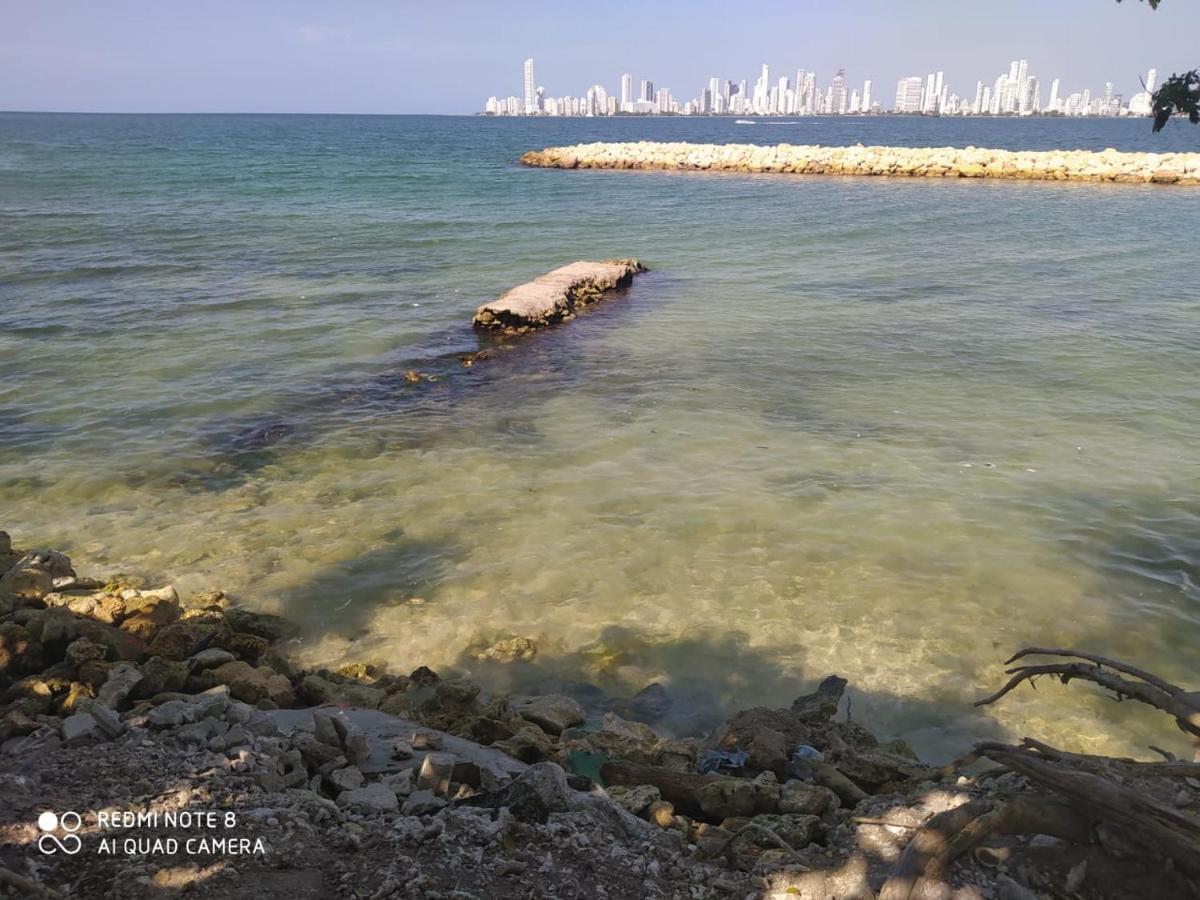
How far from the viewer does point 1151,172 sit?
126ft

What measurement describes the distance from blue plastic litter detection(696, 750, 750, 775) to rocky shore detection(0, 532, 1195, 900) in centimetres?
1

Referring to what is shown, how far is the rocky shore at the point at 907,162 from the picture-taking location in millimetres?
39250

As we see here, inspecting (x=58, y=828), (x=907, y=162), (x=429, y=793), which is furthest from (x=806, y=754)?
(x=907, y=162)

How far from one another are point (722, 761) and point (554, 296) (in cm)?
1185

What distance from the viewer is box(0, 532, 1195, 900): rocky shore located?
9.04ft

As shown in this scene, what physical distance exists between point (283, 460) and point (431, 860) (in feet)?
21.9

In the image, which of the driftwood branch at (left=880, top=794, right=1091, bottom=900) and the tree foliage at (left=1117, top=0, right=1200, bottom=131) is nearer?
the driftwood branch at (left=880, top=794, right=1091, bottom=900)

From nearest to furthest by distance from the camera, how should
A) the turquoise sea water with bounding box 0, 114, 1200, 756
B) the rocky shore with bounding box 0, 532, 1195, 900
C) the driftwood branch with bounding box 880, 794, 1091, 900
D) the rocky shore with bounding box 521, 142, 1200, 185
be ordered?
the driftwood branch with bounding box 880, 794, 1091, 900 < the rocky shore with bounding box 0, 532, 1195, 900 < the turquoise sea water with bounding box 0, 114, 1200, 756 < the rocky shore with bounding box 521, 142, 1200, 185

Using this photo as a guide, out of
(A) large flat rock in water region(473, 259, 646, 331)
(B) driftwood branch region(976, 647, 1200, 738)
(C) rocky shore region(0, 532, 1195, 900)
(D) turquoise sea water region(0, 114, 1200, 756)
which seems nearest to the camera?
(C) rocky shore region(0, 532, 1195, 900)

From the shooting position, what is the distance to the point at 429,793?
3.42 m

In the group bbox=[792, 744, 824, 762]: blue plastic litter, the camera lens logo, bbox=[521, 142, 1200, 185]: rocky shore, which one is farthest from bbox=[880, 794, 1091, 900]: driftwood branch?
bbox=[521, 142, 1200, 185]: rocky shore

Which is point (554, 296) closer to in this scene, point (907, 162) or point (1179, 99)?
point (1179, 99)

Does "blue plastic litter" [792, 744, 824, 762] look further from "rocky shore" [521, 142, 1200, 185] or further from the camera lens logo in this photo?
"rocky shore" [521, 142, 1200, 185]

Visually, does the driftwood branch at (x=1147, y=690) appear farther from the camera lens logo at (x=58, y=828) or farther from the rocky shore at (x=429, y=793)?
the camera lens logo at (x=58, y=828)
